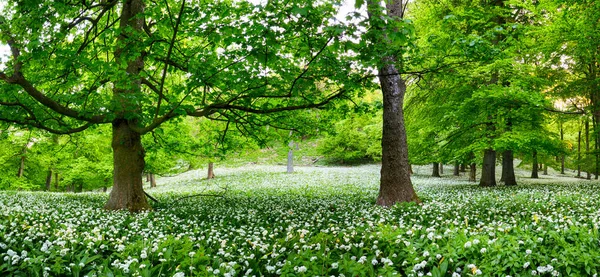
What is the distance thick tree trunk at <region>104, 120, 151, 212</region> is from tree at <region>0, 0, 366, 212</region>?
3cm

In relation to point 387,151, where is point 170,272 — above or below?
below

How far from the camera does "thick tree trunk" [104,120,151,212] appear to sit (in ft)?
34.5

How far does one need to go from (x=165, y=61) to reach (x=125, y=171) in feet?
18.2

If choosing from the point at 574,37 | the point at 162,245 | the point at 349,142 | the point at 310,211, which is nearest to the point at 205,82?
the point at 162,245

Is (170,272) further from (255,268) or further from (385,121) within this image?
(385,121)

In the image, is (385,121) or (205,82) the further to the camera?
(385,121)

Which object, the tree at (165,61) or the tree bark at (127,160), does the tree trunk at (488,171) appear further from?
the tree bark at (127,160)

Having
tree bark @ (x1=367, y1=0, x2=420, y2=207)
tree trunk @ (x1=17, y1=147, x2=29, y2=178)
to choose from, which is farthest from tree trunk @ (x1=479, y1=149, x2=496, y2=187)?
tree trunk @ (x1=17, y1=147, x2=29, y2=178)

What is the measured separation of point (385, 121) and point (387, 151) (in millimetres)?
937

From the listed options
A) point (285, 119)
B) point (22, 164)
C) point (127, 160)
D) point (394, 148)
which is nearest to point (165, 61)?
point (285, 119)

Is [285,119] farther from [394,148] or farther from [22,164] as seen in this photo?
[22,164]

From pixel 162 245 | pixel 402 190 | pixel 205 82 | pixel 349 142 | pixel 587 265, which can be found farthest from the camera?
pixel 349 142

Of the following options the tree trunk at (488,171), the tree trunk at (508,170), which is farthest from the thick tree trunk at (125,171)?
the tree trunk at (508,170)

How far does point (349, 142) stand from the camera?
1746 inches
